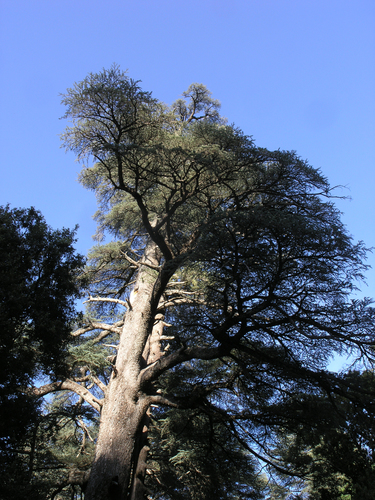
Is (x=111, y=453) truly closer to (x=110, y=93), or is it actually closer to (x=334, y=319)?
(x=334, y=319)

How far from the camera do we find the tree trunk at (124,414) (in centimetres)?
656

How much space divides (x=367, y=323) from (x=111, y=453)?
5.09 m

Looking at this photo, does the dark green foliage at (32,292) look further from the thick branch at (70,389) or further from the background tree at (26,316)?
the thick branch at (70,389)

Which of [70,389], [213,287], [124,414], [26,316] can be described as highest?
[213,287]

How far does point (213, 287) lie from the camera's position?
6688 mm

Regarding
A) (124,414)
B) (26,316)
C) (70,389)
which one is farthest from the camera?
(70,389)

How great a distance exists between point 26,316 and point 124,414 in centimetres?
277

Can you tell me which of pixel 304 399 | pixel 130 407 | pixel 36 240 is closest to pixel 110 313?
pixel 130 407

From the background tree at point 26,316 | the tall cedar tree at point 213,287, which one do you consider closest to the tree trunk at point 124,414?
the tall cedar tree at point 213,287

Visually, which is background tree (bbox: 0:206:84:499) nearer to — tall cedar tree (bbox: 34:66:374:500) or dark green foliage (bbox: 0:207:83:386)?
dark green foliage (bbox: 0:207:83:386)

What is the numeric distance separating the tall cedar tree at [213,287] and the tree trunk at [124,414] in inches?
0.9

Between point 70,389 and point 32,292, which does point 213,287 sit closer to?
point 32,292

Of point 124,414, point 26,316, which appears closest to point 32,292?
point 26,316

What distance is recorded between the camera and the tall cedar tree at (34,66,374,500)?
6.03 m
